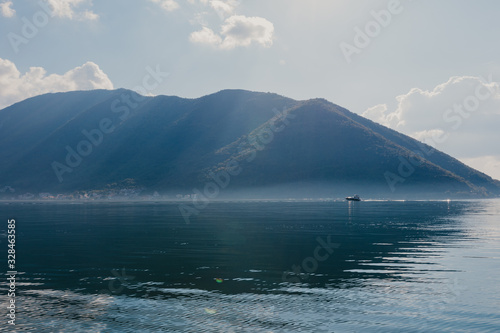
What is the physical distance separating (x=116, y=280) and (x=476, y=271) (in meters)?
30.8

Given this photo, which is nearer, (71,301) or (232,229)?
(71,301)

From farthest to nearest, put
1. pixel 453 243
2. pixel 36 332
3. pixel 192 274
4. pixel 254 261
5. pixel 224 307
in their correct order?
pixel 453 243 < pixel 254 261 < pixel 192 274 < pixel 224 307 < pixel 36 332

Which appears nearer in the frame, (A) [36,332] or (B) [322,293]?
(A) [36,332]

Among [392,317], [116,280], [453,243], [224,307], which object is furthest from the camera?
[453,243]

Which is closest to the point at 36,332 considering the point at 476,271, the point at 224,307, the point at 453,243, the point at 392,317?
the point at 224,307

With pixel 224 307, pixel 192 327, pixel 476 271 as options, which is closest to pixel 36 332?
pixel 192 327

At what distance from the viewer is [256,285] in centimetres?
3291

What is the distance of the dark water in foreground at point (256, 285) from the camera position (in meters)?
24.2

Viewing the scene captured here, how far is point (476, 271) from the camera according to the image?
127ft

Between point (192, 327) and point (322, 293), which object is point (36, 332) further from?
point (322, 293)

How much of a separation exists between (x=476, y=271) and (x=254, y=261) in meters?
20.2

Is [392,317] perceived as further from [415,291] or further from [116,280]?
[116,280]

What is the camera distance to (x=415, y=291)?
31.2m

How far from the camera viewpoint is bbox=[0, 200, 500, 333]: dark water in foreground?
79.5ft
